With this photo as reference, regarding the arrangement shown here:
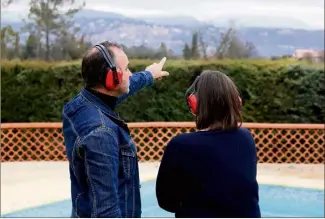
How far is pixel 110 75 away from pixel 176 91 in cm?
658

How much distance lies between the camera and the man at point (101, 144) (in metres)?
1.57

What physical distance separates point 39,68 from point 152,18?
9.30ft

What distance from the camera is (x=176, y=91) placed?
8.18m

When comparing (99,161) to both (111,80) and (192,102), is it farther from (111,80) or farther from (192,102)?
(192,102)

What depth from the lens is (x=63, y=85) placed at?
827cm

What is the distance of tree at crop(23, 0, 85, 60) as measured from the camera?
10.0 meters

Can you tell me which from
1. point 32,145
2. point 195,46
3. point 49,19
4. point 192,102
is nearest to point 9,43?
point 49,19

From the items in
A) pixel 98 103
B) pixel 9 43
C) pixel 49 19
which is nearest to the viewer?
pixel 98 103

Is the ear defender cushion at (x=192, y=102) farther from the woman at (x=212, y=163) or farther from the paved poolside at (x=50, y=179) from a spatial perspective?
the paved poolside at (x=50, y=179)

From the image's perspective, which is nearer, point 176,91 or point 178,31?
point 176,91

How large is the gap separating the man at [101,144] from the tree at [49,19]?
8514 millimetres

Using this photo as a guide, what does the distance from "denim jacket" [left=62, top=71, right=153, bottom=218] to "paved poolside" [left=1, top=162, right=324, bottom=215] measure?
3798mm

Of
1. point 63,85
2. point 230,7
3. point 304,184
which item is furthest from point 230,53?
point 304,184

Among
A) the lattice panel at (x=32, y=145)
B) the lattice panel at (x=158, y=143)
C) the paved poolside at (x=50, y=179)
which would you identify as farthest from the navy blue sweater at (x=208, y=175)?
the lattice panel at (x=32, y=145)
